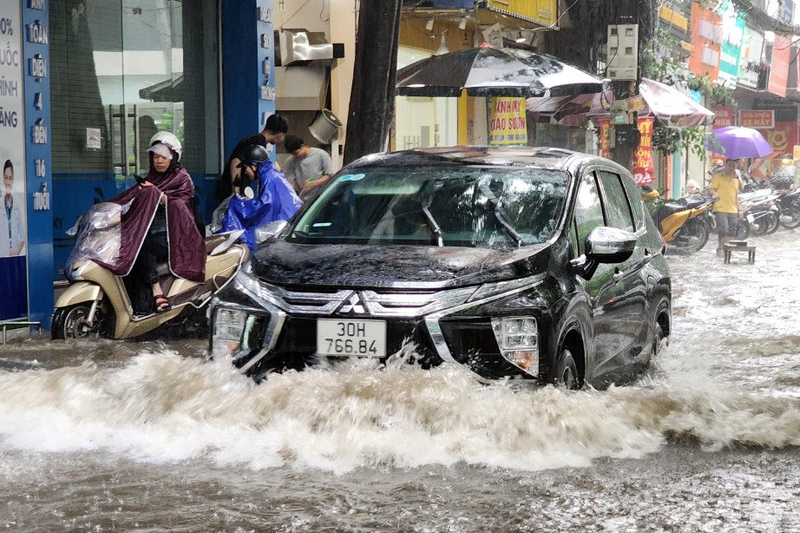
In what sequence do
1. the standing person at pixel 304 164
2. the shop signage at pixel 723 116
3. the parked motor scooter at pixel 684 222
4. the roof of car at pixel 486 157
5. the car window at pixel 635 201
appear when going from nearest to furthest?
the roof of car at pixel 486 157 → the car window at pixel 635 201 → the standing person at pixel 304 164 → the parked motor scooter at pixel 684 222 → the shop signage at pixel 723 116

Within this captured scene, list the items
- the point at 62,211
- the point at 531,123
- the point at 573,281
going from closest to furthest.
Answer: the point at 573,281, the point at 62,211, the point at 531,123

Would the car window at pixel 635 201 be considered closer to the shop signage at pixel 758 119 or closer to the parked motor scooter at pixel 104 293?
the parked motor scooter at pixel 104 293

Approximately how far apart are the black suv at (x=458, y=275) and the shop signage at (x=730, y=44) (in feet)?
118

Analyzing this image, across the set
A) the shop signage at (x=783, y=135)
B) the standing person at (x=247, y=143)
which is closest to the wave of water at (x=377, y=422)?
the standing person at (x=247, y=143)

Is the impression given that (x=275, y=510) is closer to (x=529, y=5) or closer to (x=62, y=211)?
(x=62, y=211)

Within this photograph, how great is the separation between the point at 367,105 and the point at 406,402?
722 cm

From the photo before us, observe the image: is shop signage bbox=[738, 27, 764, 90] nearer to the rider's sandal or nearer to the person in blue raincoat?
the person in blue raincoat

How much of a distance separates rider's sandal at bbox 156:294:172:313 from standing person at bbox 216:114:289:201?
225 cm

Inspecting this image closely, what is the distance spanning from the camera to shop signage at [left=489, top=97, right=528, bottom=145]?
21.1 m

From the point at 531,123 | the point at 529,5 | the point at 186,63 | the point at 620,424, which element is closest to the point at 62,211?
the point at 186,63

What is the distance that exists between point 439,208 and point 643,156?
1923 cm

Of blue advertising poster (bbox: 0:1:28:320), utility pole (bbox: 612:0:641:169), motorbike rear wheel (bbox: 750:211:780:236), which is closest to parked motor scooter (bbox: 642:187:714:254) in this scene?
utility pole (bbox: 612:0:641:169)

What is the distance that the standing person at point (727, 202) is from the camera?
78.3ft

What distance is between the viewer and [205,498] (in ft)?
17.4
